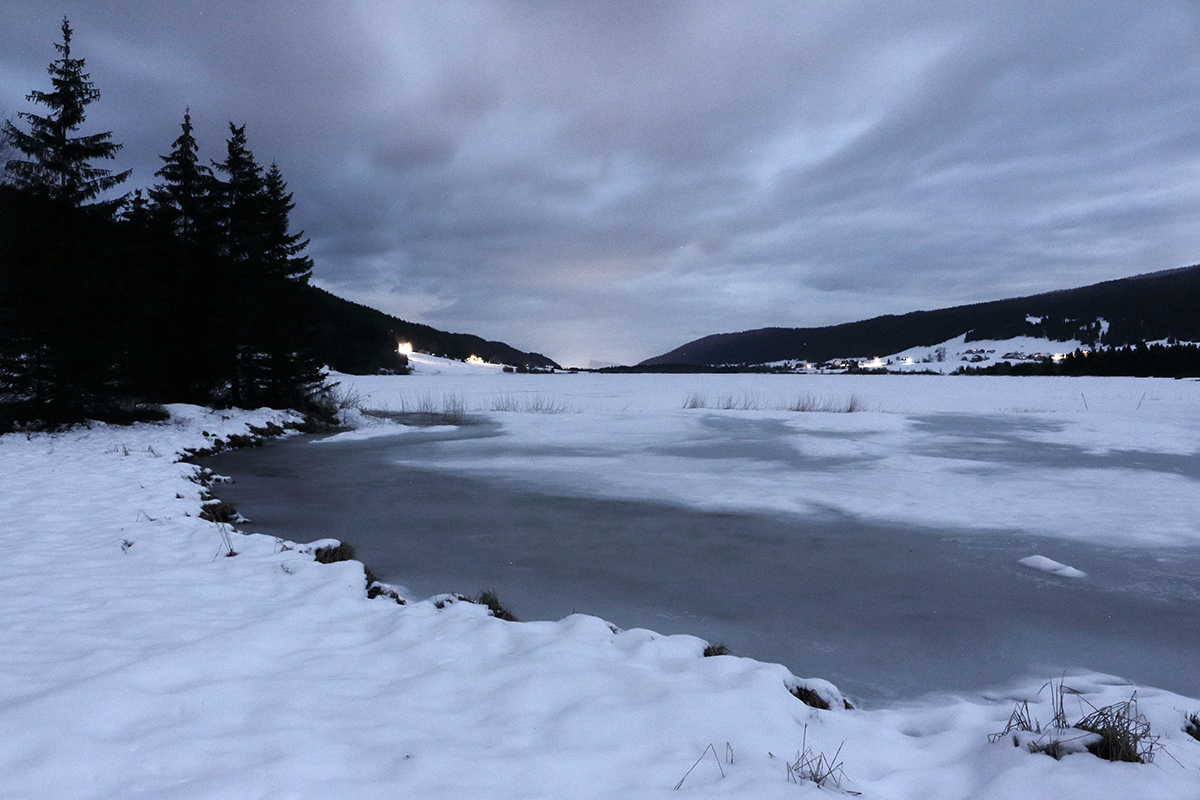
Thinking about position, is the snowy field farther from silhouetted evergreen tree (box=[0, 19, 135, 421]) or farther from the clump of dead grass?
silhouetted evergreen tree (box=[0, 19, 135, 421])

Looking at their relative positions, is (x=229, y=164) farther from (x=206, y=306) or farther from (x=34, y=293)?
(x=34, y=293)

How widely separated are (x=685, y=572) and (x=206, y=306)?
21952 mm

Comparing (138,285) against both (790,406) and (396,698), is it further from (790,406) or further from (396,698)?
(790,406)

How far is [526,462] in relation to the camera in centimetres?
1334

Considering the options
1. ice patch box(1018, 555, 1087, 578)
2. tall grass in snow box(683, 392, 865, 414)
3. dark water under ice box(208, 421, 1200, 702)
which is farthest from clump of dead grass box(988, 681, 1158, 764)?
tall grass in snow box(683, 392, 865, 414)

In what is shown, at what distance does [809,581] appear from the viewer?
591cm

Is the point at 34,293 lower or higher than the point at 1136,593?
higher

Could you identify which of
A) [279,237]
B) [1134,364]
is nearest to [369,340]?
[279,237]

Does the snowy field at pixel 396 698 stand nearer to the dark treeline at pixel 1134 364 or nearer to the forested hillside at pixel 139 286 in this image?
the forested hillside at pixel 139 286

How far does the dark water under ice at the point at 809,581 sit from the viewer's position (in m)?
4.33

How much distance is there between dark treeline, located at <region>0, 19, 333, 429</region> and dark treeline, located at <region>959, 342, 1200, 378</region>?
91.2 meters

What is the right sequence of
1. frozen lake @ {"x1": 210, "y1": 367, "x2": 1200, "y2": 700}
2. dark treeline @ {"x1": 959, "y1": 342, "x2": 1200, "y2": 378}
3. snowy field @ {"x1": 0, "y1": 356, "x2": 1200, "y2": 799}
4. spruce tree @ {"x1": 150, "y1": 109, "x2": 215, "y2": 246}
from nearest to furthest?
snowy field @ {"x1": 0, "y1": 356, "x2": 1200, "y2": 799} < frozen lake @ {"x1": 210, "y1": 367, "x2": 1200, "y2": 700} < spruce tree @ {"x1": 150, "y1": 109, "x2": 215, "y2": 246} < dark treeline @ {"x1": 959, "y1": 342, "x2": 1200, "y2": 378}

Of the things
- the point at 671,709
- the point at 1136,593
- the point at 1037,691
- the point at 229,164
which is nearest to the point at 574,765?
the point at 671,709

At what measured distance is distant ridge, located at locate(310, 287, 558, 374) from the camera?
92062 mm
